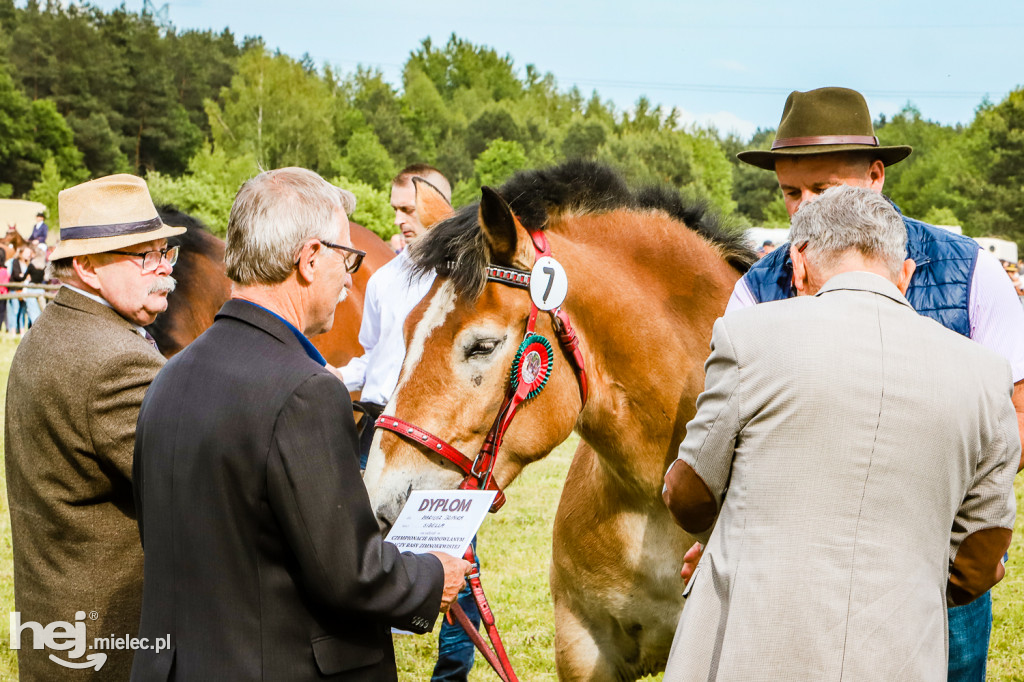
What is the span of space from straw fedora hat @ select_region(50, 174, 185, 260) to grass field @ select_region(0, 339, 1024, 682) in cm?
297

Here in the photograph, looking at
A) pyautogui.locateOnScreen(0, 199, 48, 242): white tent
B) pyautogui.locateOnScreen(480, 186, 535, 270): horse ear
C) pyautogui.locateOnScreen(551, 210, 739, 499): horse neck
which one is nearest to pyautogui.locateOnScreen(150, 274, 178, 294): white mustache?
pyautogui.locateOnScreen(480, 186, 535, 270): horse ear

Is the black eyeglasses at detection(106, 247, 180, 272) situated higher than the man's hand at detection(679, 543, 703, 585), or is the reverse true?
the black eyeglasses at detection(106, 247, 180, 272)

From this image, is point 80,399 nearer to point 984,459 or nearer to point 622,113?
point 984,459

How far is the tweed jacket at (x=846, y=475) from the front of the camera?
67.0 inches

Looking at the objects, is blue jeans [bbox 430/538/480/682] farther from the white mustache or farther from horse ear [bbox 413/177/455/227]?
the white mustache

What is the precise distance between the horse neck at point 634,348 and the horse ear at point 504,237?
0.14m

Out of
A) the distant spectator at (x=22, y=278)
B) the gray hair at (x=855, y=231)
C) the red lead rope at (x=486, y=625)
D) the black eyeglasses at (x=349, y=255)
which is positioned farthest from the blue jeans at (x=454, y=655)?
the distant spectator at (x=22, y=278)

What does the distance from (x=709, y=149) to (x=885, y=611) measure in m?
67.0

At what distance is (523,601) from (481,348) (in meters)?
3.50

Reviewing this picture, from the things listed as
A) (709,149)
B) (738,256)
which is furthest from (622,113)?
(738,256)

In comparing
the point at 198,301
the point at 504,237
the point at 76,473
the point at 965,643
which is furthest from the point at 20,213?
the point at 965,643

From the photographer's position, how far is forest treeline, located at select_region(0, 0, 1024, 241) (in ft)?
169

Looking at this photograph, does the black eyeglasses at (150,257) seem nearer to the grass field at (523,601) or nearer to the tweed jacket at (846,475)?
the tweed jacket at (846,475)

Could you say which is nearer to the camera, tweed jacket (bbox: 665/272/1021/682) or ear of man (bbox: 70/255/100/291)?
tweed jacket (bbox: 665/272/1021/682)
